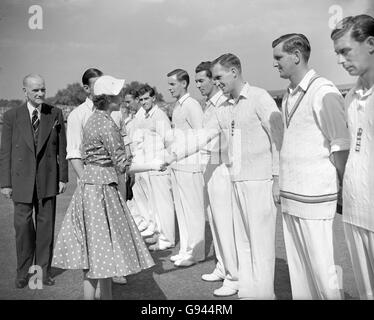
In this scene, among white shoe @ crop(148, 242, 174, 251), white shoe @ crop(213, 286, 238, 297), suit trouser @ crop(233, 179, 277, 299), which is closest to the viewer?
suit trouser @ crop(233, 179, 277, 299)

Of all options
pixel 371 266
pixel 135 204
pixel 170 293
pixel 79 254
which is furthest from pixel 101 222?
pixel 135 204

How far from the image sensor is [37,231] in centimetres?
461

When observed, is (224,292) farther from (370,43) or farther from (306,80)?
(370,43)

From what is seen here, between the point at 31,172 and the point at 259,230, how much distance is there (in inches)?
94.2

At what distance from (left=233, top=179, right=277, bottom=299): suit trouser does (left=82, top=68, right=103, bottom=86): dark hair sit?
1906 mm

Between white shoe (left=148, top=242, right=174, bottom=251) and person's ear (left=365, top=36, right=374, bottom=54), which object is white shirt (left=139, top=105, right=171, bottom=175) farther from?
person's ear (left=365, top=36, right=374, bottom=54)

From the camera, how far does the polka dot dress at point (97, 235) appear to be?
3.40 m

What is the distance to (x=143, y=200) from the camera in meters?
7.68

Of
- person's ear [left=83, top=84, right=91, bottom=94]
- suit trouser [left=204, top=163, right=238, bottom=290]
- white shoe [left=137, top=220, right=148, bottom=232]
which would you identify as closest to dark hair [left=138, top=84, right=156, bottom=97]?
person's ear [left=83, top=84, right=91, bottom=94]

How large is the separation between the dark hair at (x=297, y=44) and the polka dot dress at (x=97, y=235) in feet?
4.85

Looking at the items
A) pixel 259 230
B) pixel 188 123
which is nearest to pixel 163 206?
pixel 188 123

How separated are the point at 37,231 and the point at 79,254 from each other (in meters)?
1.40

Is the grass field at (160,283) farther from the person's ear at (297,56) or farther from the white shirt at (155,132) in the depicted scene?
the person's ear at (297,56)

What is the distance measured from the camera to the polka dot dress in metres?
3.40
